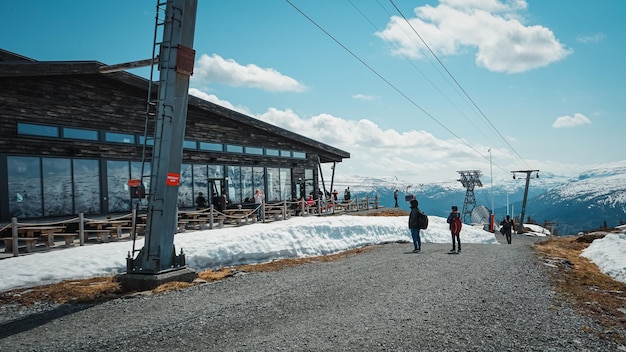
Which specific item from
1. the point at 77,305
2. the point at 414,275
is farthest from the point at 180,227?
the point at 414,275

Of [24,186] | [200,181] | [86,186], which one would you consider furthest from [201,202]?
[24,186]

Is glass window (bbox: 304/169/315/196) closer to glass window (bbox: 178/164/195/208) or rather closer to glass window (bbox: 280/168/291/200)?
glass window (bbox: 280/168/291/200)

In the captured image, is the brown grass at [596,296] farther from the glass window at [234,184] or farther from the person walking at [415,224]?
the glass window at [234,184]

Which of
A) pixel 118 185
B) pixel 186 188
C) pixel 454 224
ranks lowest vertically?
pixel 454 224

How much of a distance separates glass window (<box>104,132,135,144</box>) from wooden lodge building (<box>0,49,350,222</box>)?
0.14ft

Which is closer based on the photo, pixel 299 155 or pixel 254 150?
pixel 254 150

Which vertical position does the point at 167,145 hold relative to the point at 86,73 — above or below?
below

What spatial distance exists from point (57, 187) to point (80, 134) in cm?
235

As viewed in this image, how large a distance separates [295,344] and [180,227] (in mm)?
12870

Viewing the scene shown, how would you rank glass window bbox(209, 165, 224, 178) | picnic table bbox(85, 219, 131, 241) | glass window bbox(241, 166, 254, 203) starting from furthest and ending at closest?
glass window bbox(241, 166, 254, 203), glass window bbox(209, 165, 224, 178), picnic table bbox(85, 219, 131, 241)

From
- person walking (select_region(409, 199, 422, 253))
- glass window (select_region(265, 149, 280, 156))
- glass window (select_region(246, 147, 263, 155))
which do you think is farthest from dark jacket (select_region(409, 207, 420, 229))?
glass window (select_region(265, 149, 280, 156))

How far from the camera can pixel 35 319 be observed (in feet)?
22.7

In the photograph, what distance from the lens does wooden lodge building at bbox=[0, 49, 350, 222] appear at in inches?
594

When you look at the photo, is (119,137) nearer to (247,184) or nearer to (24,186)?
(24,186)
